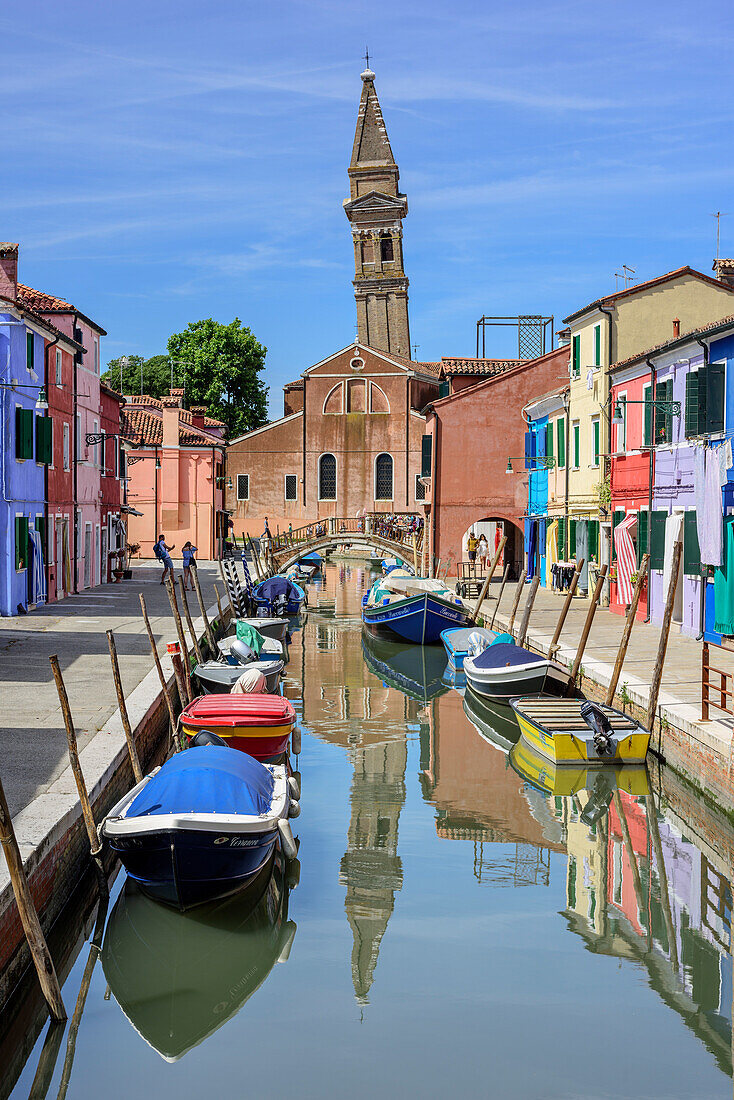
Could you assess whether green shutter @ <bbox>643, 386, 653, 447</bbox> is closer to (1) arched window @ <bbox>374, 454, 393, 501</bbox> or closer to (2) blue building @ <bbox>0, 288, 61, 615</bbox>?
(2) blue building @ <bbox>0, 288, 61, 615</bbox>

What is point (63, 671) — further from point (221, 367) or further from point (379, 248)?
point (379, 248)

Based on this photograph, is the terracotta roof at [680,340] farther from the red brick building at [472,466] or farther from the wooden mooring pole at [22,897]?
the wooden mooring pole at [22,897]

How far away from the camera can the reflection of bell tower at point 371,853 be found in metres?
9.73

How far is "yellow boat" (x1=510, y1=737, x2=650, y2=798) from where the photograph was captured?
14.5 m

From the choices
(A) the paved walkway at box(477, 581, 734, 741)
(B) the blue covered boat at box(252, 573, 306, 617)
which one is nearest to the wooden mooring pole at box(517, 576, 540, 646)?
(A) the paved walkway at box(477, 581, 734, 741)

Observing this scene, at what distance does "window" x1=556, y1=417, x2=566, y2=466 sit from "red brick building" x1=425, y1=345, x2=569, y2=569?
4.81 m

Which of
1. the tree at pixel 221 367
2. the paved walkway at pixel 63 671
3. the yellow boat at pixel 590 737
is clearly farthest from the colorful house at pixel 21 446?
the tree at pixel 221 367

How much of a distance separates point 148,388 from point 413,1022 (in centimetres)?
6882

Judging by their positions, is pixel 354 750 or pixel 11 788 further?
pixel 354 750

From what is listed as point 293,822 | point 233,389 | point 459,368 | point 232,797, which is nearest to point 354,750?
point 293,822

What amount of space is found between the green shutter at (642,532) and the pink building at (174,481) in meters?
28.3

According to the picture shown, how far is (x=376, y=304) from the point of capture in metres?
70.8

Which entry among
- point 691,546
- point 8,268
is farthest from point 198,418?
point 691,546

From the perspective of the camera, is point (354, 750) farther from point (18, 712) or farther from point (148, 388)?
point (148, 388)
